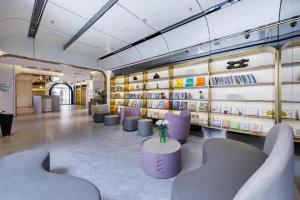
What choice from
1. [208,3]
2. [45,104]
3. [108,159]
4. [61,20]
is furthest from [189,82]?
[45,104]

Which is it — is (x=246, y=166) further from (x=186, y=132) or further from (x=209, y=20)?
(x=209, y=20)

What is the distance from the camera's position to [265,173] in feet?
2.25

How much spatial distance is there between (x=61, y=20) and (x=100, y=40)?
138cm

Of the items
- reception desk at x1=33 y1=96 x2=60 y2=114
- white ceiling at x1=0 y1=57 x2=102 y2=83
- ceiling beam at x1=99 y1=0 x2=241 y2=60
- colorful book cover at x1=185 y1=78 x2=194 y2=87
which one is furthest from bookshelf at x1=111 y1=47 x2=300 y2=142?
reception desk at x1=33 y1=96 x2=60 y2=114

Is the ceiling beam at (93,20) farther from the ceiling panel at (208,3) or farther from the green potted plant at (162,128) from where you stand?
the green potted plant at (162,128)

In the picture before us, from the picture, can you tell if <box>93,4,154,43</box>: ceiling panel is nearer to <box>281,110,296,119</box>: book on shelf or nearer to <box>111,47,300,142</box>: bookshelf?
<box>111,47,300,142</box>: bookshelf

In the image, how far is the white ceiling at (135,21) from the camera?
2951 mm

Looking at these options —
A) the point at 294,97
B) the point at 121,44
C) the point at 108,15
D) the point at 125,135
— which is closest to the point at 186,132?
the point at 125,135

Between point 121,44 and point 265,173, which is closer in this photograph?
point 265,173

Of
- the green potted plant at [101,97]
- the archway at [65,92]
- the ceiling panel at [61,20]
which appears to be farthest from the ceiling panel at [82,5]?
the archway at [65,92]

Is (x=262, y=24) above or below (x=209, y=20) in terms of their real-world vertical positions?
below

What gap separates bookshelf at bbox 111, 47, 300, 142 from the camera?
3.23 m

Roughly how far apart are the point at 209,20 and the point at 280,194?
148 inches

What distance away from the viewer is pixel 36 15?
3453mm
